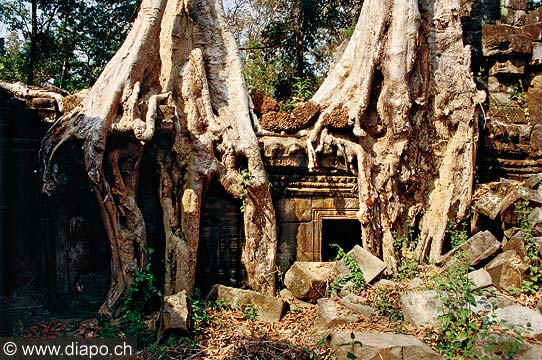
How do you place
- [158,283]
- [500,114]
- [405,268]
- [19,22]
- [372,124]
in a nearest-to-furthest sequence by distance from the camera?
[158,283], [405,268], [372,124], [500,114], [19,22]

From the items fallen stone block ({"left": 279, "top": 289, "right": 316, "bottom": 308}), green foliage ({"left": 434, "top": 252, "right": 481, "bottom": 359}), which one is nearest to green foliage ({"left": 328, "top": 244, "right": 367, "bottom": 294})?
fallen stone block ({"left": 279, "top": 289, "right": 316, "bottom": 308})

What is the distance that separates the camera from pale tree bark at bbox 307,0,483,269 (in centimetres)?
568

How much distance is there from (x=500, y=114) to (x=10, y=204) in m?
6.48

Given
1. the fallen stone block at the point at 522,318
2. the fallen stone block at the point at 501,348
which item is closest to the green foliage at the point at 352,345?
the fallen stone block at the point at 501,348

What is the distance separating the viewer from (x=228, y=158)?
5285 millimetres

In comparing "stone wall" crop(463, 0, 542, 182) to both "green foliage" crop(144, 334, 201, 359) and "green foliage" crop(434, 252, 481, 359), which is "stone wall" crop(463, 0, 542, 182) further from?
"green foliage" crop(144, 334, 201, 359)

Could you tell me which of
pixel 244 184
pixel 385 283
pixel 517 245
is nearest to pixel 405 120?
pixel 517 245

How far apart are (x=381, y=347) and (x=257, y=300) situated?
5.38ft

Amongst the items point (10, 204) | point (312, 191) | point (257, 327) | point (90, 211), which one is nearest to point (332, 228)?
point (312, 191)

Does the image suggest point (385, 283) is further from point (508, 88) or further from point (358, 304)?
point (508, 88)

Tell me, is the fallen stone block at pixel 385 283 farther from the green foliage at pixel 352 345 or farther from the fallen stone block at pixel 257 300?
the green foliage at pixel 352 345

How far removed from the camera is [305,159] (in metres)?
5.62

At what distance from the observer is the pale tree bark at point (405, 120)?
5.68 meters

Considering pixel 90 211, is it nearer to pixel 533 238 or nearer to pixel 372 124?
pixel 372 124
